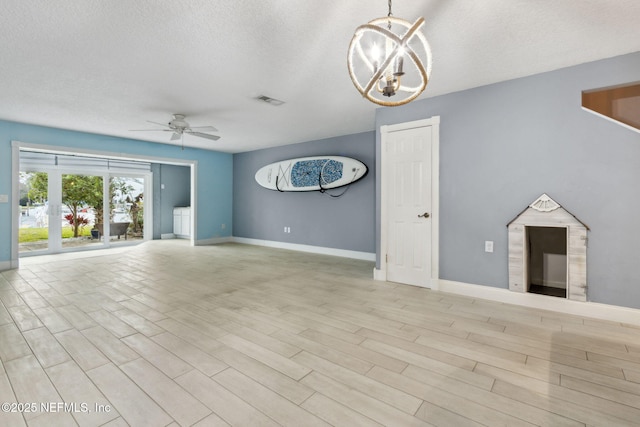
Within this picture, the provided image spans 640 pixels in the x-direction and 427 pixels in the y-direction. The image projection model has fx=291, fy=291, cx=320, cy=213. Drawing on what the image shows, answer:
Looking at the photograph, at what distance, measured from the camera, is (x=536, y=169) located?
3094mm

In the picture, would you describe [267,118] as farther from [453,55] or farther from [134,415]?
[134,415]

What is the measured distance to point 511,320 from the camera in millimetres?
2748

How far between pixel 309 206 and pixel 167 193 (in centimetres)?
494

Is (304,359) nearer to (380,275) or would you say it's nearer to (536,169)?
(380,275)

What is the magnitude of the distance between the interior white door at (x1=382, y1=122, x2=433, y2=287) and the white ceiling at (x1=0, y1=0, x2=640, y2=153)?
65 cm

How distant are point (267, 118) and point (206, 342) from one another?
363 centimetres

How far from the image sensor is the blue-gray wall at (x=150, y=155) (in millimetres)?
4789

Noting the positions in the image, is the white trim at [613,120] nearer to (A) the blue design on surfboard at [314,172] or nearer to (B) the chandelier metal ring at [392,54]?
(B) the chandelier metal ring at [392,54]

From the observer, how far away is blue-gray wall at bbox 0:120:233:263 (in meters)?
4.79

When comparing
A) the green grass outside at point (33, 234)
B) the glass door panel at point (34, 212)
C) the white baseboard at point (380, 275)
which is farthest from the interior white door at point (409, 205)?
the green grass outside at point (33, 234)

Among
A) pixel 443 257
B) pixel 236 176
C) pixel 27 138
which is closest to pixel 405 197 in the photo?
pixel 443 257

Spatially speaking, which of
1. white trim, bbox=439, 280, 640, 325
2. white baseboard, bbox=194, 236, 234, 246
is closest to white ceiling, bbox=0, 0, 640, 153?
white trim, bbox=439, 280, 640, 325

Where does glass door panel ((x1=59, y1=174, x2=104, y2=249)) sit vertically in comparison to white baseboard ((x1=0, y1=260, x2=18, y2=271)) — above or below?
above

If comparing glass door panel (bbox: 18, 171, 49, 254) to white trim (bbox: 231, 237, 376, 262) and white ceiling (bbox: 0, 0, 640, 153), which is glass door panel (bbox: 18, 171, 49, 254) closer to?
white ceiling (bbox: 0, 0, 640, 153)
